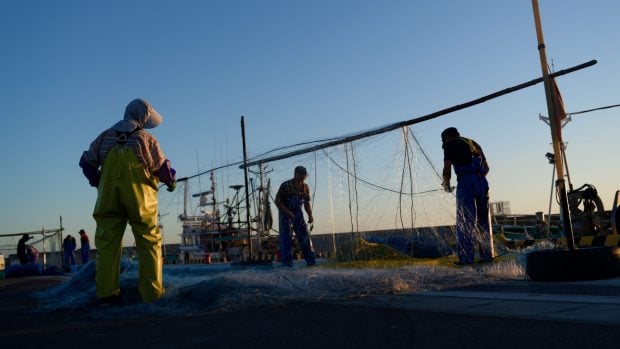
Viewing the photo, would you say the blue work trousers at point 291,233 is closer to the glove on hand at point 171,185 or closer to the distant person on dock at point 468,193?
the distant person on dock at point 468,193

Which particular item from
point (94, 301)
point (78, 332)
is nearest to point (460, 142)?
point (94, 301)

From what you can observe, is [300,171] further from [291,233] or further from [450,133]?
[450,133]

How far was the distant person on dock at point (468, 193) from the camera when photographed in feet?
20.6

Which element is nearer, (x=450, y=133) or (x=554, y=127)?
(x=554, y=127)

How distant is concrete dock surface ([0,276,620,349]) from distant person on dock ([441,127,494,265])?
229 cm

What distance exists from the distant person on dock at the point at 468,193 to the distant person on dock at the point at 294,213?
2383mm

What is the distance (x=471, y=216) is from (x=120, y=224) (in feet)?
13.0

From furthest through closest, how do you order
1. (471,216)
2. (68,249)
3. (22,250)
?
(68,249) < (22,250) < (471,216)

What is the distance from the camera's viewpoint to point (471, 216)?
6.38 metres

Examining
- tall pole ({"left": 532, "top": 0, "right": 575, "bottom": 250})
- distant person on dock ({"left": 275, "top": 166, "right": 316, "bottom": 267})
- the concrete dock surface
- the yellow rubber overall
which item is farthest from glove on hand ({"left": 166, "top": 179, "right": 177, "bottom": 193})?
distant person on dock ({"left": 275, "top": 166, "right": 316, "bottom": 267})

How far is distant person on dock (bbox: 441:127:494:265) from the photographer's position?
20.6 feet

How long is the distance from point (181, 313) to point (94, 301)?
50.7 inches

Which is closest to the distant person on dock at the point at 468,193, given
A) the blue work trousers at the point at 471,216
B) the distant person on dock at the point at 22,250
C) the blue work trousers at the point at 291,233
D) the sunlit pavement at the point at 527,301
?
the blue work trousers at the point at 471,216

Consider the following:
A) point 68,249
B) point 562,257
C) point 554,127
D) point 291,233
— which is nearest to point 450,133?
point 554,127
